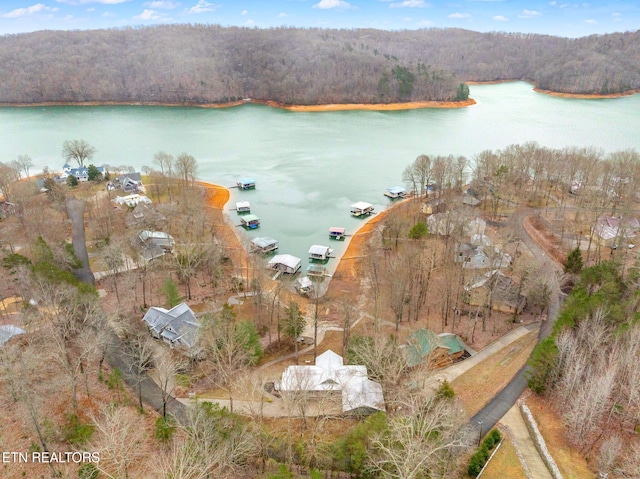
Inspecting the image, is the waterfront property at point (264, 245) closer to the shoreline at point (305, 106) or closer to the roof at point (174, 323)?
the roof at point (174, 323)

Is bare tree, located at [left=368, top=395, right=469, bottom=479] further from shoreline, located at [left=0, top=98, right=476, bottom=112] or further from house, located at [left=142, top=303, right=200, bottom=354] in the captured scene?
shoreline, located at [left=0, top=98, right=476, bottom=112]

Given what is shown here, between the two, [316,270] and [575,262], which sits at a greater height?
[575,262]

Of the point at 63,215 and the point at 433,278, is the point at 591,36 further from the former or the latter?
the point at 63,215

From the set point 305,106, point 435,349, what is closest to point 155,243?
point 435,349

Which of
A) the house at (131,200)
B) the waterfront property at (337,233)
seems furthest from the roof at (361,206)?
the house at (131,200)

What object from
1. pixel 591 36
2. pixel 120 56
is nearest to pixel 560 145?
pixel 591 36

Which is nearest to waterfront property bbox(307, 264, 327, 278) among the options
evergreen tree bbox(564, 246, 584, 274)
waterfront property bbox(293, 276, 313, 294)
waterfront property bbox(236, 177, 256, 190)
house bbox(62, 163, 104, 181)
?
waterfront property bbox(293, 276, 313, 294)

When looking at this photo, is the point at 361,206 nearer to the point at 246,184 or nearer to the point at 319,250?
the point at 319,250
